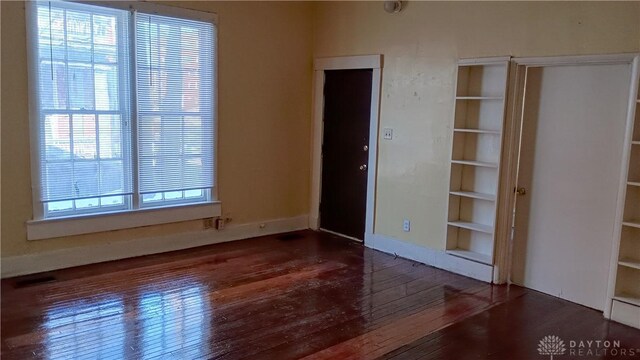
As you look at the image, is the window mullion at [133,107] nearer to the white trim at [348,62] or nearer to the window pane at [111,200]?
the window pane at [111,200]

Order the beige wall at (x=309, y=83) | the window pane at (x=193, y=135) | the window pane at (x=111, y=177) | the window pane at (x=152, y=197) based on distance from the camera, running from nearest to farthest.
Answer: the beige wall at (x=309, y=83)
the window pane at (x=111, y=177)
the window pane at (x=152, y=197)
the window pane at (x=193, y=135)

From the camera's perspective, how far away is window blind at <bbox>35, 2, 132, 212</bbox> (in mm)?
4383

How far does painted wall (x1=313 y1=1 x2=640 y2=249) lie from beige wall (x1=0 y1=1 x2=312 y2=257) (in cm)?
45

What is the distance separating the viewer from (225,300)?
4.02 metres

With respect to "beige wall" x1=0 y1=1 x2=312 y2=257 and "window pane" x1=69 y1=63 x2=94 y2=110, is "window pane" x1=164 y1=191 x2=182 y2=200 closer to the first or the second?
"beige wall" x1=0 y1=1 x2=312 y2=257

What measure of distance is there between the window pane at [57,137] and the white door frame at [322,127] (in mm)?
2807

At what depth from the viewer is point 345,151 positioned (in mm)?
5992

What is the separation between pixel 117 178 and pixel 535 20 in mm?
3913

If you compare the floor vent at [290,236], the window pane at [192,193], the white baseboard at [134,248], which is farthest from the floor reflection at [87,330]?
the floor vent at [290,236]

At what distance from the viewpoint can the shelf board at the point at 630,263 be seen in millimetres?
3664

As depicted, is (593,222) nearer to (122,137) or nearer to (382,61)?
(382,61)

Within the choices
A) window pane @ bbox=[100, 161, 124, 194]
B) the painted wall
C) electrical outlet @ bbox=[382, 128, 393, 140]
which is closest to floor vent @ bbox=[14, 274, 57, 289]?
window pane @ bbox=[100, 161, 124, 194]

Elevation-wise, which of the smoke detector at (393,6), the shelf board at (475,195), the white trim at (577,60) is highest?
the smoke detector at (393,6)

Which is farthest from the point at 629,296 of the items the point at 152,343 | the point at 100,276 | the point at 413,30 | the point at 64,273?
the point at 64,273
